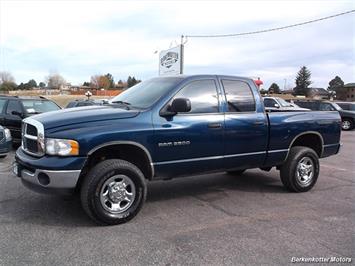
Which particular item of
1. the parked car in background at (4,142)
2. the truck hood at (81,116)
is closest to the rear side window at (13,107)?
the parked car in background at (4,142)

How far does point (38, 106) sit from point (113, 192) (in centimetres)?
811

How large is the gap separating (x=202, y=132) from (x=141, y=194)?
123cm

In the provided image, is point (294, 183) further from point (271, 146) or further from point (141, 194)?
point (141, 194)

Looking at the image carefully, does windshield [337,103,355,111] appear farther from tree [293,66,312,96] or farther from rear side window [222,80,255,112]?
tree [293,66,312,96]

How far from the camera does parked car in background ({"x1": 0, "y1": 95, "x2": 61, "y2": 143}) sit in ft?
37.3

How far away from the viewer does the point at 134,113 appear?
5.11 m

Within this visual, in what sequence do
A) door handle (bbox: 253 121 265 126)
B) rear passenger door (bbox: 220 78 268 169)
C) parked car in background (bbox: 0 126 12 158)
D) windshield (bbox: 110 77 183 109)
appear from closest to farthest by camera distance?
windshield (bbox: 110 77 183 109) < rear passenger door (bbox: 220 78 268 169) < door handle (bbox: 253 121 265 126) < parked car in background (bbox: 0 126 12 158)

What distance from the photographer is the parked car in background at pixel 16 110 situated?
11.4 m

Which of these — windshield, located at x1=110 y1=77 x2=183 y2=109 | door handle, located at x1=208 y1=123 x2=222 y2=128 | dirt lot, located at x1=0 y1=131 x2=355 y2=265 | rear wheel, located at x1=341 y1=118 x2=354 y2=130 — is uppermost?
windshield, located at x1=110 y1=77 x2=183 y2=109

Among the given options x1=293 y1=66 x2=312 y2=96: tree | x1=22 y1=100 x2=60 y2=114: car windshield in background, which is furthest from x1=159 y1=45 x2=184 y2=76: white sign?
x1=293 y1=66 x2=312 y2=96: tree

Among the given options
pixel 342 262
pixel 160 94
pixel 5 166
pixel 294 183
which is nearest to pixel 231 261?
pixel 342 262

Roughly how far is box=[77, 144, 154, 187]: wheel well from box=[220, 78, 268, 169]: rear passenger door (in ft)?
4.15

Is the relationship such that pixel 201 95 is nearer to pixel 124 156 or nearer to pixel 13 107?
pixel 124 156

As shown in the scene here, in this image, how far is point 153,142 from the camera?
5.11 meters
